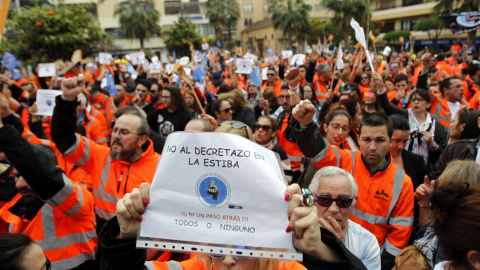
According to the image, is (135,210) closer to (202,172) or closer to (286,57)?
(202,172)

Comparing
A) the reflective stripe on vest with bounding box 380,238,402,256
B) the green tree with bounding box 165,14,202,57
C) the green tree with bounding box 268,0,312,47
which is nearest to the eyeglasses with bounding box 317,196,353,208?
the reflective stripe on vest with bounding box 380,238,402,256

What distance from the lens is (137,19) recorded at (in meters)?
44.5

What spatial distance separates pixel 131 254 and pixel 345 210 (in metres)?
1.41

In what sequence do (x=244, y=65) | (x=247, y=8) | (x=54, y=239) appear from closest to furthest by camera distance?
(x=54, y=239) → (x=244, y=65) → (x=247, y=8)

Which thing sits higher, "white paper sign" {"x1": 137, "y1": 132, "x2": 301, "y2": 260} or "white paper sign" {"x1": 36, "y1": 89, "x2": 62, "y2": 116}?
"white paper sign" {"x1": 36, "y1": 89, "x2": 62, "y2": 116}

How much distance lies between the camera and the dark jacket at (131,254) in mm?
1245

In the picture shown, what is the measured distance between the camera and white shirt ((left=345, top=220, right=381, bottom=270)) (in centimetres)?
221

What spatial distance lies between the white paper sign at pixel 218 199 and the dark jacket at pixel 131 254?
82 millimetres

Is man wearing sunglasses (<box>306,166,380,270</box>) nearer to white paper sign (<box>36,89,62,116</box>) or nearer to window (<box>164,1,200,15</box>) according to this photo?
white paper sign (<box>36,89,62,116</box>)

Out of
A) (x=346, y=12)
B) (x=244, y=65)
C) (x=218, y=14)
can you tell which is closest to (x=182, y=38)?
(x=218, y=14)

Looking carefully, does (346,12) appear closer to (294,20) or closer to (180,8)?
(294,20)

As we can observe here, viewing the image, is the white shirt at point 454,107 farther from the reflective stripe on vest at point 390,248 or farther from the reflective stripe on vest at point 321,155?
the reflective stripe on vest at point 321,155

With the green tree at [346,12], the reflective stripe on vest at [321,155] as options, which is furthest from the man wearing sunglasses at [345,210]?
the green tree at [346,12]

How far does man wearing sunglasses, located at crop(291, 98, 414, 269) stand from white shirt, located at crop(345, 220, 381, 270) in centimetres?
50
